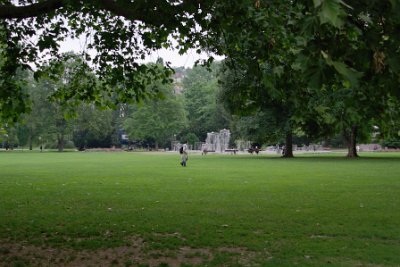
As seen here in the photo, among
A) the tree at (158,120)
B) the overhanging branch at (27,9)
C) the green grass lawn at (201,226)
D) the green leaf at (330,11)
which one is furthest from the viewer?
the tree at (158,120)

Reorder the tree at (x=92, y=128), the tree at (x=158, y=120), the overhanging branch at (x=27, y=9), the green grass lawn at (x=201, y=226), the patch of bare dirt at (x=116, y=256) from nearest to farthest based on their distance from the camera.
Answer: the patch of bare dirt at (x=116, y=256)
the green grass lawn at (x=201, y=226)
the overhanging branch at (x=27, y=9)
the tree at (x=92, y=128)
the tree at (x=158, y=120)

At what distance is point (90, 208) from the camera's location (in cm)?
1327

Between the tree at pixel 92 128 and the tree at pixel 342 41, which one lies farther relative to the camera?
the tree at pixel 92 128

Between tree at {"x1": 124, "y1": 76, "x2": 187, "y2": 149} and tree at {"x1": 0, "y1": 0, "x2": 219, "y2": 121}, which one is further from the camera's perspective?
tree at {"x1": 124, "y1": 76, "x2": 187, "y2": 149}

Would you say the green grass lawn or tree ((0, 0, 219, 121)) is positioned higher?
tree ((0, 0, 219, 121))

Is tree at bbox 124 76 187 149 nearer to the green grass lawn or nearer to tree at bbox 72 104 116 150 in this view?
tree at bbox 72 104 116 150

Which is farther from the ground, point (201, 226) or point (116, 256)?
point (201, 226)

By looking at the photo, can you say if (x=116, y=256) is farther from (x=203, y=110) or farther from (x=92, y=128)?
(x=203, y=110)

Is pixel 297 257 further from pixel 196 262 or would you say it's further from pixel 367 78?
pixel 367 78

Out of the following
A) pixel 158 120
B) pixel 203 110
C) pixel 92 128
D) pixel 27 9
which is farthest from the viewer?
pixel 203 110

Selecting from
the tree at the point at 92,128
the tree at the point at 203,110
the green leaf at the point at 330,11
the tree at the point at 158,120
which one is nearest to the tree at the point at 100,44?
the green leaf at the point at 330,11

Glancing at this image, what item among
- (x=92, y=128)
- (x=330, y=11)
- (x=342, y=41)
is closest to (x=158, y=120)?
(x=92, y=128)

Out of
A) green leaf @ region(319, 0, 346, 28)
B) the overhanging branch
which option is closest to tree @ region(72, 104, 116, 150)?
the overhanging branch

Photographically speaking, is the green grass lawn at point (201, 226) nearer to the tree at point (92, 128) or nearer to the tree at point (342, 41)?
the tree at point (342, 41)
